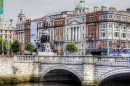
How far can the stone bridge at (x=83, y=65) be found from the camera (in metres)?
44.8

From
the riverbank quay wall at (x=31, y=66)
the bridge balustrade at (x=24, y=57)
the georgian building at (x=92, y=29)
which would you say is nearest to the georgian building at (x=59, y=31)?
A: the georgian building at (x=92, y=29)

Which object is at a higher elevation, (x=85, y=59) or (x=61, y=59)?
(x=85, y=59)

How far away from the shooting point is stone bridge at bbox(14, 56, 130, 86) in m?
44.8

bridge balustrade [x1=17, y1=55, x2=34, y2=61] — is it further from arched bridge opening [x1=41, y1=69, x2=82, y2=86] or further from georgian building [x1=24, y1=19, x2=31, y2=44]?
georgian building [x1=24, y1=19, x2=31, y2=44]

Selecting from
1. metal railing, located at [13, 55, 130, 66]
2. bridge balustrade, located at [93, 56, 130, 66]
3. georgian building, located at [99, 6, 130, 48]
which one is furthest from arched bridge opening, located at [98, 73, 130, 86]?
georgian building, located at [99, 6, 130, 48]

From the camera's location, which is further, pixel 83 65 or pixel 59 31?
pixel 59 31

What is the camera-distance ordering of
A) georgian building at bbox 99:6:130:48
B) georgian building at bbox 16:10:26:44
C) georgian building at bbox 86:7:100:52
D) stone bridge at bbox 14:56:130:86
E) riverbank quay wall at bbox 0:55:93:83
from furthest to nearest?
georgian building at bbox 16:10:26:44, georgian building at bbox 86:7:100:52, georgian building at bbox 99:6:130:48, riverbank quay wall at bbox 0:55:93:83, stone bridge at bbox 14:56:130:86

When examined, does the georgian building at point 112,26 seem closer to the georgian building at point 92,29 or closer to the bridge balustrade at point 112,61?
the georgian building at point 92,29

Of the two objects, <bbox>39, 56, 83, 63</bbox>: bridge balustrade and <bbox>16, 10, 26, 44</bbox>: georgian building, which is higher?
<bbox>16, 10, 26, 44</bbox>: georgian building

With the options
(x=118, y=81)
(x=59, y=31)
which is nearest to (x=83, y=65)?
(x=118, y=81)

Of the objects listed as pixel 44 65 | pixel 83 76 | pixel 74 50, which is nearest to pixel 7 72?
pixel 44 65

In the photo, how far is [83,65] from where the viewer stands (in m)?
48.2

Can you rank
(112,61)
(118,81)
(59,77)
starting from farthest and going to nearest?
1. (59,77)
2. (118,81)
3. (112,61)

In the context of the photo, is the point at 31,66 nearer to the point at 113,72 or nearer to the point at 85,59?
the point at 85,59
